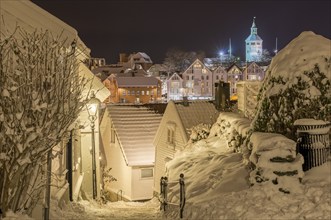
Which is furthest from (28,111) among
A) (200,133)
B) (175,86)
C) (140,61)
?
(140,61)

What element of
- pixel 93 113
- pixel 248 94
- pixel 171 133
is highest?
pixel 248 94

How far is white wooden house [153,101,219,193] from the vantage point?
23314 millimetres

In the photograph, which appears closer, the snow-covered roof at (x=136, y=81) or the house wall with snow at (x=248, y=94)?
the house wall with snow at (x=248, y=94)

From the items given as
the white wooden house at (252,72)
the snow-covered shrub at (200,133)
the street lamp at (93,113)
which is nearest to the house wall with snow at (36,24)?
the street lamp at (93,113)

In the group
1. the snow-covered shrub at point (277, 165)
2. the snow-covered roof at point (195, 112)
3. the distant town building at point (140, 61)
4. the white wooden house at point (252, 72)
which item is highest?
the distant town building at point (140, 61)

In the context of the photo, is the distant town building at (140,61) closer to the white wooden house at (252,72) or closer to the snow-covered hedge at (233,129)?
the white wooden house at (252,72)

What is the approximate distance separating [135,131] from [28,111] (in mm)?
21910

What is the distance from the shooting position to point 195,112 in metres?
24.0

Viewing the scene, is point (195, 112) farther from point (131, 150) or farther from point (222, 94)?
point (131, 150)

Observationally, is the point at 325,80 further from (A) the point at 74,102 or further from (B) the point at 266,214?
(A) the point at 74,102

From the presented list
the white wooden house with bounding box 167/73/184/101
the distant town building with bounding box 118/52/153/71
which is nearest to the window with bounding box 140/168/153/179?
the white wooden house with bounding box 167/73/184/101

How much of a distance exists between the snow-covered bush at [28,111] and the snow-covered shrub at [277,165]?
400 centimetres

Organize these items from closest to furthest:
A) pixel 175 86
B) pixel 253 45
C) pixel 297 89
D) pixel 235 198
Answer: pixel 235 198 → pixel 297 89 → pixel 175 86 → pixel 253 45

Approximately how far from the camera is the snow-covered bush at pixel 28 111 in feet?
24.8
